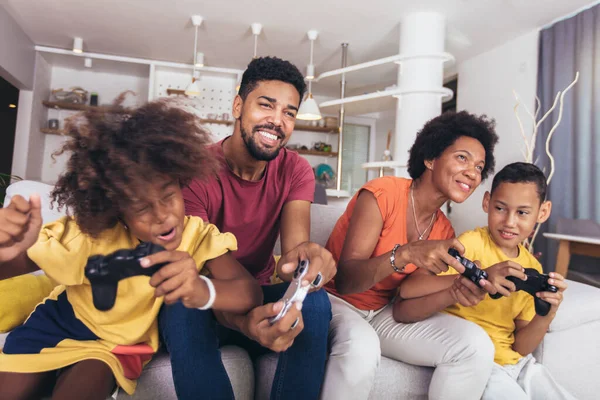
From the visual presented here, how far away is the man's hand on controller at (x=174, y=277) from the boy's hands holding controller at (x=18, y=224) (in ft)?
0.78

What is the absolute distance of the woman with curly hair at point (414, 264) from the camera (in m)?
1.11

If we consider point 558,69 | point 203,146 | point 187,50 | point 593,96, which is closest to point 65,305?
point 203,146

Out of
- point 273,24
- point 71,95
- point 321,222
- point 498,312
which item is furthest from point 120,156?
point 71,95

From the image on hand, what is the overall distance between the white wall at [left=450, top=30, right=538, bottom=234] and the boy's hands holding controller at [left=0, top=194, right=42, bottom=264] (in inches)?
147

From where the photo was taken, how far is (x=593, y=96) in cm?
324

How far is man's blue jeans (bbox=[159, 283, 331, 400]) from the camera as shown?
92 cm

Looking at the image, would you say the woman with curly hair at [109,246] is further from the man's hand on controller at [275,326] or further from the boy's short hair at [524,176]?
the boy's short hair at [524,176]

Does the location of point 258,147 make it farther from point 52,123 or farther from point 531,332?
point 52,123

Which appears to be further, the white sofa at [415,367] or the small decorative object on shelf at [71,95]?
the small decorative object on shelf at [71,95]

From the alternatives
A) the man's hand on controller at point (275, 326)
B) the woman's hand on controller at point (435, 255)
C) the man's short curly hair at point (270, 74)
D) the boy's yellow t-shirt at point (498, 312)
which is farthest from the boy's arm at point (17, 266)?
the boy's yellow t-shirt at point (498, 312)

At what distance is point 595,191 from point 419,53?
1.67 m

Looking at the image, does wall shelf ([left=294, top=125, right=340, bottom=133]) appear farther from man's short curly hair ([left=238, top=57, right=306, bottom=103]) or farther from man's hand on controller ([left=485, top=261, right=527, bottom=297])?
man's hand on controller ([left=485, top=261, right=527, bottom=297])

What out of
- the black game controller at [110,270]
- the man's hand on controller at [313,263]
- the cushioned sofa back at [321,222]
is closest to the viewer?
the black game controller at [110,270]

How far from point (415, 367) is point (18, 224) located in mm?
1056
